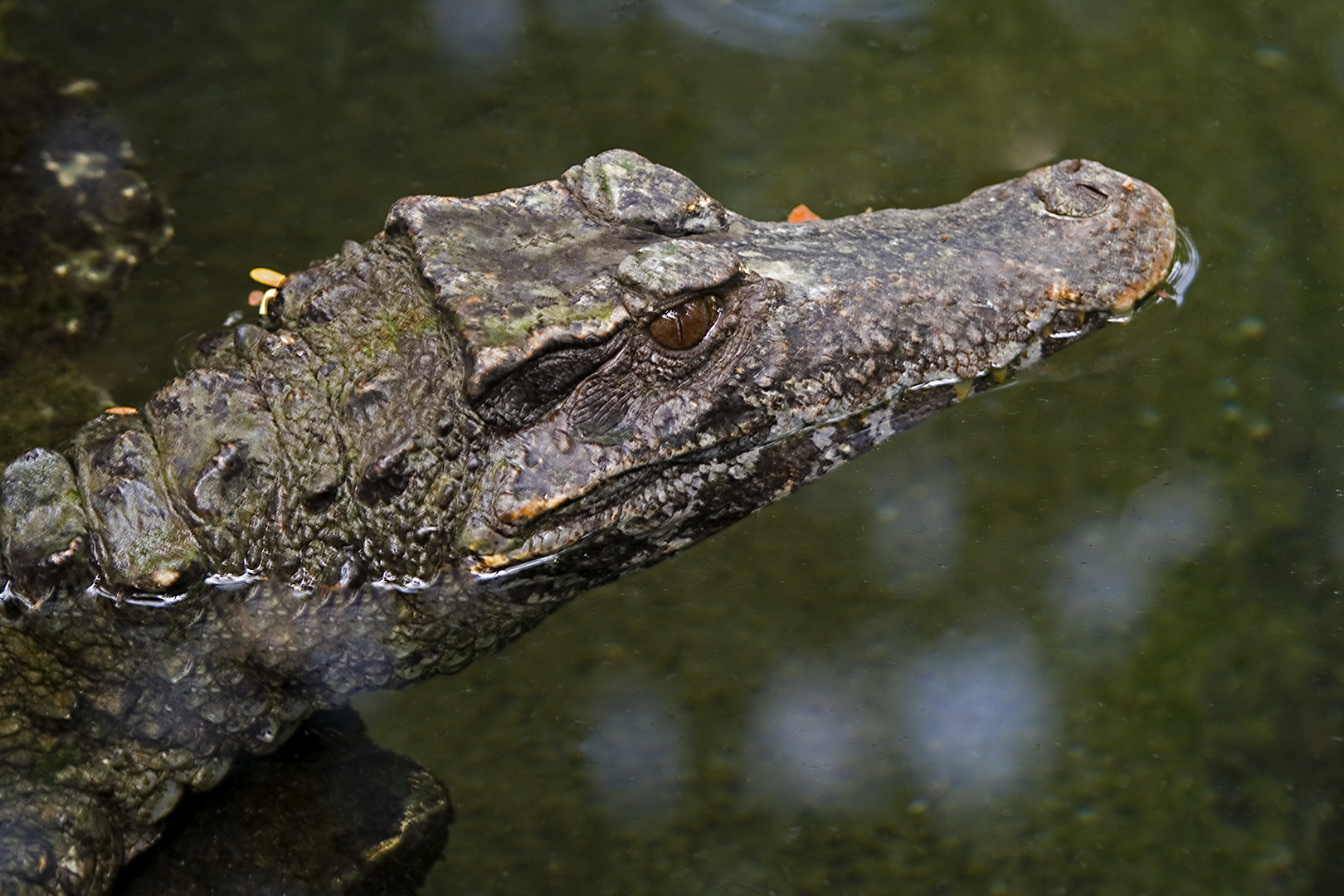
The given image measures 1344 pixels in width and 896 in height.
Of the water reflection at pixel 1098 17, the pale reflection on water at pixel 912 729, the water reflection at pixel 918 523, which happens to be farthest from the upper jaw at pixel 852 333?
the water reflection at pixel 1098 17

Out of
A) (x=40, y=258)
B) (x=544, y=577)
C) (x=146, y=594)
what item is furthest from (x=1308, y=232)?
(x=40, y=258)

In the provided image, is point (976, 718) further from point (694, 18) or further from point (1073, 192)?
point (694, 18)

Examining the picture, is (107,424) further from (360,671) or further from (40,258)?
(40,258)

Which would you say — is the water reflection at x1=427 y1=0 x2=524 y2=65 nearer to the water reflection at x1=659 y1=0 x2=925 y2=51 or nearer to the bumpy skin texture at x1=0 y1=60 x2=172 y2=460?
the water reflection at x1=659 y1=0 x2=925 y2=51

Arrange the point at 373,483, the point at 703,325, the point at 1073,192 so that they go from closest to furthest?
1. the point at 373,483
2. the point at 703,325
3. the point at 1073,192

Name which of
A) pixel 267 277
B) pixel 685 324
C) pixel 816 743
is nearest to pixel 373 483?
pixel 685 324

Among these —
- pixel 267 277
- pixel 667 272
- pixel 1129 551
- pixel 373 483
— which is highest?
pixel 667 272

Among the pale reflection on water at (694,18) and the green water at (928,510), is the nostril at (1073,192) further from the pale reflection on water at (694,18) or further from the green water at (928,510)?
the pale reflection on water at (694,18)
